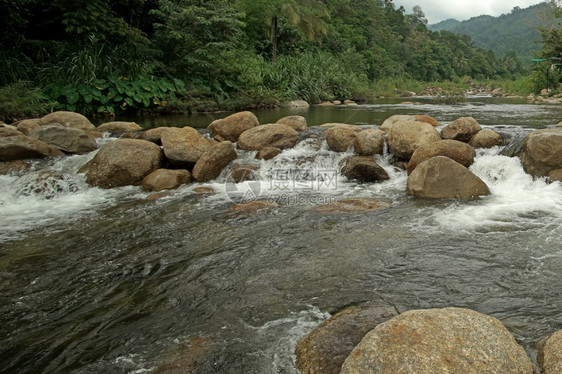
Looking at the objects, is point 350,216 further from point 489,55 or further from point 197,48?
point 489,55

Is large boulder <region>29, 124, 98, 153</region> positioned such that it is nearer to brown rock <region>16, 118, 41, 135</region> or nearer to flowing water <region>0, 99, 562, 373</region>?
brown rock <region>16, 118, 41, 135</region>

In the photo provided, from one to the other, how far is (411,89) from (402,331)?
40.7 m

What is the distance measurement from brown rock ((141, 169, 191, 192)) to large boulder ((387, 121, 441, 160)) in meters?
3.97

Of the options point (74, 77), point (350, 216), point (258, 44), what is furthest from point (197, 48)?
point (350, 216)

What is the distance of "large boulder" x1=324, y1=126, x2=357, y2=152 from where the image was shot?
8.09 m

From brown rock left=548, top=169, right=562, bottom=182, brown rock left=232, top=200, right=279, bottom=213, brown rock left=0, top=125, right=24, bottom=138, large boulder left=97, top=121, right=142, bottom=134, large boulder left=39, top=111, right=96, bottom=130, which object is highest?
large boulder left=39, top=111, right=96, bottom=130

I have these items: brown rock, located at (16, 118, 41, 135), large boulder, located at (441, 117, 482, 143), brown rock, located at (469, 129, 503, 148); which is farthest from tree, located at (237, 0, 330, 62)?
brown rock, located at (469, 129, 503, 148)

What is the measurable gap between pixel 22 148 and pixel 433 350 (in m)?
8.00

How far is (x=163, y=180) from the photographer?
268 inches

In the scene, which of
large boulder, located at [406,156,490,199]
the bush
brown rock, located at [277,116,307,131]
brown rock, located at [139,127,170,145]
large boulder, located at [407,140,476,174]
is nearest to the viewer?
large boulder, located at [406,156,490,199]

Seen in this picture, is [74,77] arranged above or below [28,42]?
below

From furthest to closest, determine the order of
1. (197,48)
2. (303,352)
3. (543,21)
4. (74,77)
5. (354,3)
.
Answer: (354,3) → (543,21) → (197,48) → (74,77) → (303,352)

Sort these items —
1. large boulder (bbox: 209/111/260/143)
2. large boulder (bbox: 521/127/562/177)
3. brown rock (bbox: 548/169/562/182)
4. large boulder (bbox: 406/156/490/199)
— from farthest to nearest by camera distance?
large boulder (bbox: 209/111/260/143)
large boulder (bbox: 521/127/562/177)
brown rock (bbox: 548/169/562/182)
large boulder (bbox: 406/156/490/199)

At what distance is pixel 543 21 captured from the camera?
38.3 metres
